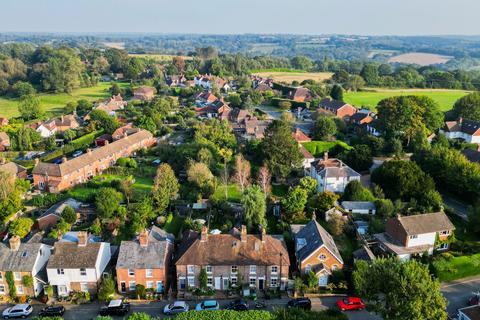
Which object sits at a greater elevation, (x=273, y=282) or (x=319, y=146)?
(x=319, y=146)

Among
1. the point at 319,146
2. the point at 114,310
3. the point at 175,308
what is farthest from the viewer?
the point at 319,146

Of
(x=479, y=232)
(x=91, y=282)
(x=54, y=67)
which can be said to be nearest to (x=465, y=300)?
(x=479, y=232)

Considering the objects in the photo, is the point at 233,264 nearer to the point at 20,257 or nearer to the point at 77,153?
the point at 20,257

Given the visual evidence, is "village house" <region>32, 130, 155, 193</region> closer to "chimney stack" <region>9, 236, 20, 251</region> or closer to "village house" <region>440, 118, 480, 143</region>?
"chimney stack" <region>9, 236, 20, 251</region>

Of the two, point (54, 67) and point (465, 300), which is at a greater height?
point (54, 67)

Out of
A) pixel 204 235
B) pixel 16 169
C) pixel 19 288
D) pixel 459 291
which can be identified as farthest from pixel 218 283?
pixel 16 169

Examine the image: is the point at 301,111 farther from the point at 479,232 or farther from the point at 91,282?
the point at 91,282
